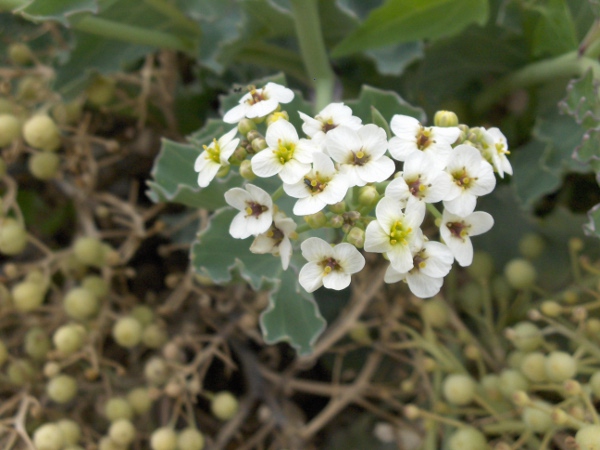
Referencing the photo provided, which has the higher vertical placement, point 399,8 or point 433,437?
point 399,8

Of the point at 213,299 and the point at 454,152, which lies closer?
the point at 454,152

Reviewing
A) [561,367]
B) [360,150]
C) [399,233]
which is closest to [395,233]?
[399,233]

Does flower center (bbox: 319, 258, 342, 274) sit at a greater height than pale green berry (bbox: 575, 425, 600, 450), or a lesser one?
greater

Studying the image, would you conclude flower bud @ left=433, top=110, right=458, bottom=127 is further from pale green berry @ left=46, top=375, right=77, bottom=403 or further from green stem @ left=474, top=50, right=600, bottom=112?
pale green berry @ left=46, top=375, right=77, bottom=403

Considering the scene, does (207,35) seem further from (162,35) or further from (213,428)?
(213,428)

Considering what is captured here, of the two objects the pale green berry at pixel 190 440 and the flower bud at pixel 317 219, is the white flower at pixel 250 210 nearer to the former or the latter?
the flower bud at pixel 317 219

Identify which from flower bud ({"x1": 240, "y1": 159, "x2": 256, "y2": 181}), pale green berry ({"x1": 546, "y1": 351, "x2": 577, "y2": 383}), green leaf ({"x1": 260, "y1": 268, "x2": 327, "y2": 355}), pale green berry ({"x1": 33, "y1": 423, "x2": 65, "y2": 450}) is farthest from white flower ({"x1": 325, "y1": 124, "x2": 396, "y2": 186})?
pale green berry ({"x1": 33, "y1": 423, "x2": 65, "y2": 450})

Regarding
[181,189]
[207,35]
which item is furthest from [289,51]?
[181,189]
